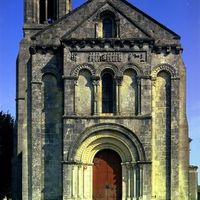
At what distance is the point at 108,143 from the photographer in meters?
31.0

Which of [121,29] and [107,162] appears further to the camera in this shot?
[121,29]

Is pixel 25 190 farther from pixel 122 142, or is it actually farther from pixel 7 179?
pixel 7 179

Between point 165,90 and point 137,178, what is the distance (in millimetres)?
4939

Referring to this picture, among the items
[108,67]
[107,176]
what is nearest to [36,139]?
[107,176]

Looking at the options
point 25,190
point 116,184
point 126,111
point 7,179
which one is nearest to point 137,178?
point 116,184

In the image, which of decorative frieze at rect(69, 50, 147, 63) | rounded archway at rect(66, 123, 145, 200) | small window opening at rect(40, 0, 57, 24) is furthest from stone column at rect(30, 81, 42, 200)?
small window opening at rect(40, 0, 57, 24)

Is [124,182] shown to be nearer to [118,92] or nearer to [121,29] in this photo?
[118,92]

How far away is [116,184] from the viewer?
102 feet

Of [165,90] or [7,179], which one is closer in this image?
[165,90]

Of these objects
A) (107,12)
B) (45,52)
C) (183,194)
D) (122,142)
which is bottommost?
(183,194)

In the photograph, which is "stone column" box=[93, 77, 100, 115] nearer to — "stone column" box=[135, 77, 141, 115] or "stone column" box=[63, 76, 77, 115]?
"stone column" box=[63, 76, 77, 115]

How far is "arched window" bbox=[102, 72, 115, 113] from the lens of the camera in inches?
1226

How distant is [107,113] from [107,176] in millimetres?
3378

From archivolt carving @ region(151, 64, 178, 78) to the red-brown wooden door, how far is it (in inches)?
187
